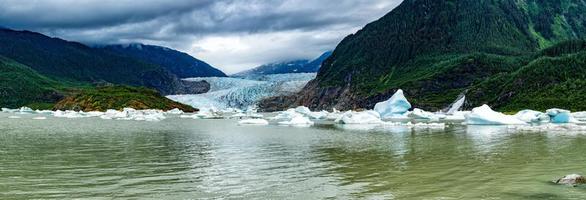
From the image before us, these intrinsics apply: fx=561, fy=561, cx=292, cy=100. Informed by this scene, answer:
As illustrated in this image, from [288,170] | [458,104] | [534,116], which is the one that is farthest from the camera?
[458,104]

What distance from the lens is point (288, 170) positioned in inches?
1013

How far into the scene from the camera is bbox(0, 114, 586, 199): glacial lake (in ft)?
63.1

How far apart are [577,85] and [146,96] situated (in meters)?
131

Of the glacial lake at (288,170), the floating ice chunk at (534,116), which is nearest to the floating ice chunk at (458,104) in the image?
the floating ice chunk at (534,116)

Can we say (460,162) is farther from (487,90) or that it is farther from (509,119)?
(487,90)

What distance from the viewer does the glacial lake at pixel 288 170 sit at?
757 inches

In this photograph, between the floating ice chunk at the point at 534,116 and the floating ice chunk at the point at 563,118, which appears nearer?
the floating ice chunk at the point at 563,118

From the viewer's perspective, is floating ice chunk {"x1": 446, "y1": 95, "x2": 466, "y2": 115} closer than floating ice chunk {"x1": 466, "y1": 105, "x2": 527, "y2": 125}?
No

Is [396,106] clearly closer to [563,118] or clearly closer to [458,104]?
[563,118]

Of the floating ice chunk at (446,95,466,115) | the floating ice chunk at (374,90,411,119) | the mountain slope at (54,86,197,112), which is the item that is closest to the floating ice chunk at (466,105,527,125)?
the floating ice chunk at (374,90,411,119)

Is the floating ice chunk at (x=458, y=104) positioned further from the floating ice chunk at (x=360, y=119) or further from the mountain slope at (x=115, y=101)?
the mountain slope at (x=115, y=101)

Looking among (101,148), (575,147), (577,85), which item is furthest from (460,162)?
(577,85)

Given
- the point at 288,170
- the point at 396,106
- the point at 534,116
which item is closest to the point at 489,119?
the point at 534,116

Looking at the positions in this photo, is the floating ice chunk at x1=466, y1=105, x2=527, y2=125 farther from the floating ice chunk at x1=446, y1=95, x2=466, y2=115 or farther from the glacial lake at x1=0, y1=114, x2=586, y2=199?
the floating ice chunk at x1=446, y1=95, x2=466, y2=115
